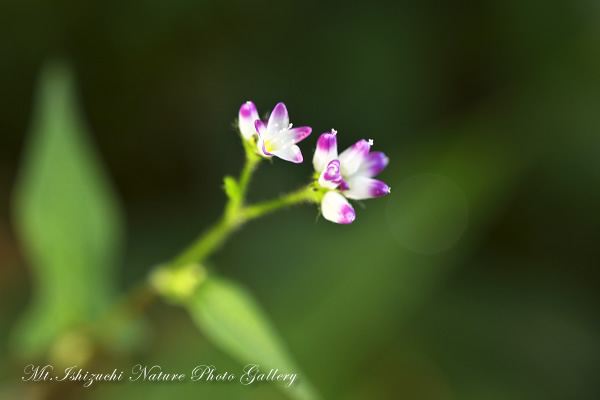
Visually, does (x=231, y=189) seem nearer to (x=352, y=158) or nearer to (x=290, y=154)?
(x=290, y=154)

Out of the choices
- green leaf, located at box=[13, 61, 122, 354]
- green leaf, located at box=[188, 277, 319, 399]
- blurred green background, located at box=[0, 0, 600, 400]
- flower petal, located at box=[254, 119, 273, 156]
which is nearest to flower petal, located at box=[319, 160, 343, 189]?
flower petal, located at box=[254, 119, 273, 156]

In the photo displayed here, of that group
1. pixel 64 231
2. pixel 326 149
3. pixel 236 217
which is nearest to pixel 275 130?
pixel 326 149

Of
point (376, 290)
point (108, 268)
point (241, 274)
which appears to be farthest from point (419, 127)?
point (108, 268)

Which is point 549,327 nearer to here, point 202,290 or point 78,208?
point 202,290

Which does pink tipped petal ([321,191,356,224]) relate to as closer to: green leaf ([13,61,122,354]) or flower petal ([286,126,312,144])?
flower petal ([286,126,312,144])

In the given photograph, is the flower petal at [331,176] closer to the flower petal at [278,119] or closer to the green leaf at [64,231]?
the flower petal at [278,119]

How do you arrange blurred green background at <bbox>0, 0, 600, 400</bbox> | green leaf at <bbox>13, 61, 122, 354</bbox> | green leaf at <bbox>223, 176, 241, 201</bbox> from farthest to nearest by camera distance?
1. blurred green background at <bbox>0, 0, 600, 400</bbox>
2. green leaf at <bbox>13, 61, 122, 354</bbox>
3. green leaf at <bbox>223, 176, 241, 201</bbox>
